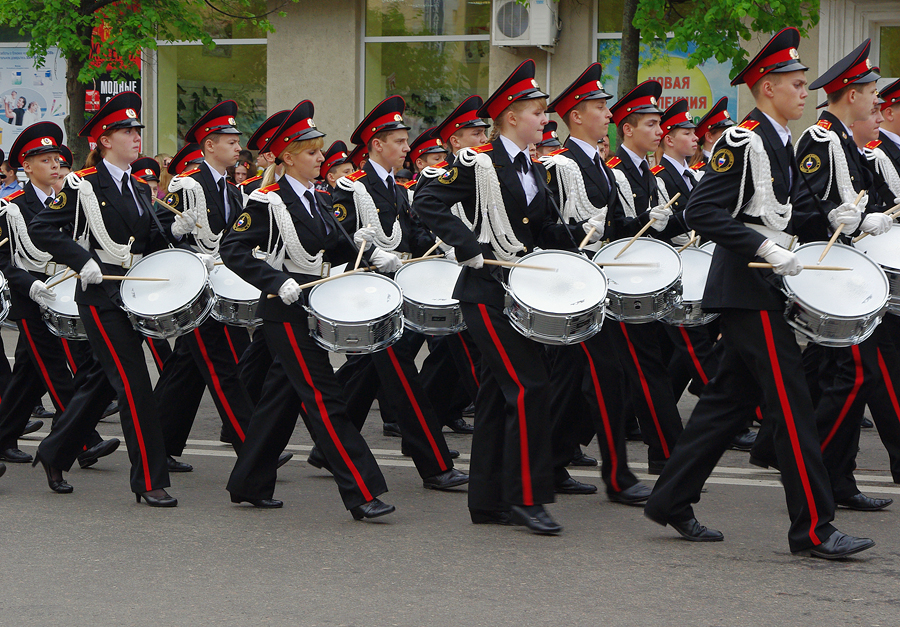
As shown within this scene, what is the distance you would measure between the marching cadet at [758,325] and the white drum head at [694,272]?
1.57m

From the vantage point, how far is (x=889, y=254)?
18.4 ft

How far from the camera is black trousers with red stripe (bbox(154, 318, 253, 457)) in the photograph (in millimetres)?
6641

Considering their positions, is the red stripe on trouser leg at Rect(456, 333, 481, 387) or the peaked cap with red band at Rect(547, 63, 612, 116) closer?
the peaked cap with red band at Rect(547, 63, 612, 116)

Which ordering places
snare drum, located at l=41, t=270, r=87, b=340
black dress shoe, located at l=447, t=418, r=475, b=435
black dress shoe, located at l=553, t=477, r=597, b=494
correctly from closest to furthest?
black dress shoe, located at l=553, t=477, r=597, b=494 → snare drum, located at l=41, t=270, r=87, b=340 → black dress shoe, located at l=447, t=418, r=475, b=435

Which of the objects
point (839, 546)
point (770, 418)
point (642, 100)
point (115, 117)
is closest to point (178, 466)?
point (115, 117)

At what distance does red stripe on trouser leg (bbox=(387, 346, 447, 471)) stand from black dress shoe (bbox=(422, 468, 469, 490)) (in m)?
0.04

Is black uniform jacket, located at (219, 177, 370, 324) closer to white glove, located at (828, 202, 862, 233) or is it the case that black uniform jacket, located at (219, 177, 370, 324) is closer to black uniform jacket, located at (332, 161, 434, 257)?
black uniform jacket, located at (332, 161, 434, 257)

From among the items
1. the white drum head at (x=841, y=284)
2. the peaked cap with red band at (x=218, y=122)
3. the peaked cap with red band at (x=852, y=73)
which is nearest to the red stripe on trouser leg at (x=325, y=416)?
the white drum head at (x=841, y=284)

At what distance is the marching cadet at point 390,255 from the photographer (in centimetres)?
634

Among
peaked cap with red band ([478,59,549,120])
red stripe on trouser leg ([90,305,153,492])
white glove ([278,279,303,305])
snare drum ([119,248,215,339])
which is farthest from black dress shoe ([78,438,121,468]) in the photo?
peaked cap with red band ([478,59,549,120])

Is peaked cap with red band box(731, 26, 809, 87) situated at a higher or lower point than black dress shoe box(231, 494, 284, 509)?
higher

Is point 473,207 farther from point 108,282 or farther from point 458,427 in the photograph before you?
point 458,427

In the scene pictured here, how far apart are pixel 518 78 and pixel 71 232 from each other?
249 cm

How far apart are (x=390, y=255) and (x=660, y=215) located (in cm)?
139
